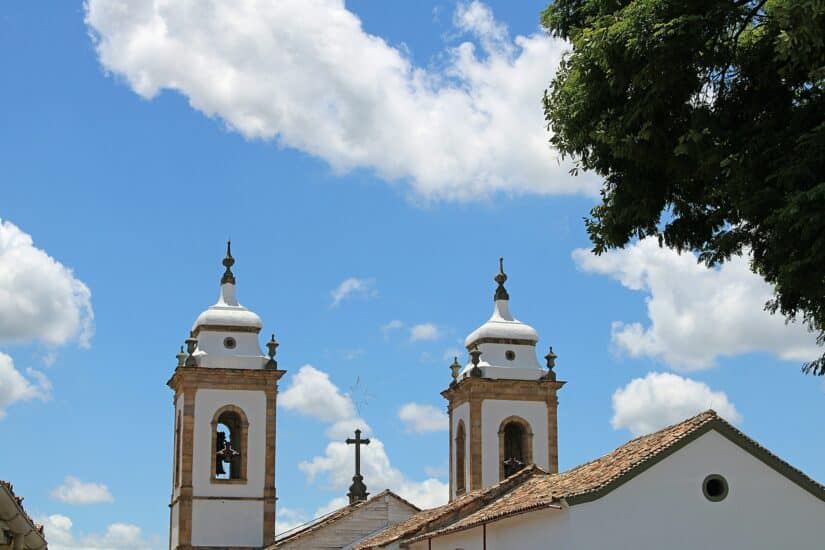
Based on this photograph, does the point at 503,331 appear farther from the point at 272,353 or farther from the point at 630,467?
the point at 630,467

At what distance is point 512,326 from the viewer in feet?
148

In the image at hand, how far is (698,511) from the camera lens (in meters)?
24.5

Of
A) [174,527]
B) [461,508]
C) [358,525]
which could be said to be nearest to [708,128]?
[461,508]

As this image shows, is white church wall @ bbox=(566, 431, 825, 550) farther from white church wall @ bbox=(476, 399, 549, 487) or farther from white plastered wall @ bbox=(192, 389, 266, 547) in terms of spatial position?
white plastered wall @ bbox=(192, 389, 266, 547)

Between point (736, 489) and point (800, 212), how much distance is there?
1258 cm

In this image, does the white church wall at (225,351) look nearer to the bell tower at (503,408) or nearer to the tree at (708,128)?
the bell tower at (503,408)

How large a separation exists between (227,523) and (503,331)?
1029 centimetres

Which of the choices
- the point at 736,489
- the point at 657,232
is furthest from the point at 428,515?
the point at 657,232

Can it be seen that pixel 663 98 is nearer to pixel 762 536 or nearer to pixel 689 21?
pixel 689 21

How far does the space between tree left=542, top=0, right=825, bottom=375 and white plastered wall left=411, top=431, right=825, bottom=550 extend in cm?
941

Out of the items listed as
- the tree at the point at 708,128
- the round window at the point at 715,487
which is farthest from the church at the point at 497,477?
the tree at the point at 708,128

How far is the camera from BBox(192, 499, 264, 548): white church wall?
42.1m

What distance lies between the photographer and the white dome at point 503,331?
146 feet

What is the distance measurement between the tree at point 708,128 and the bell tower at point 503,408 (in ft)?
92.2
